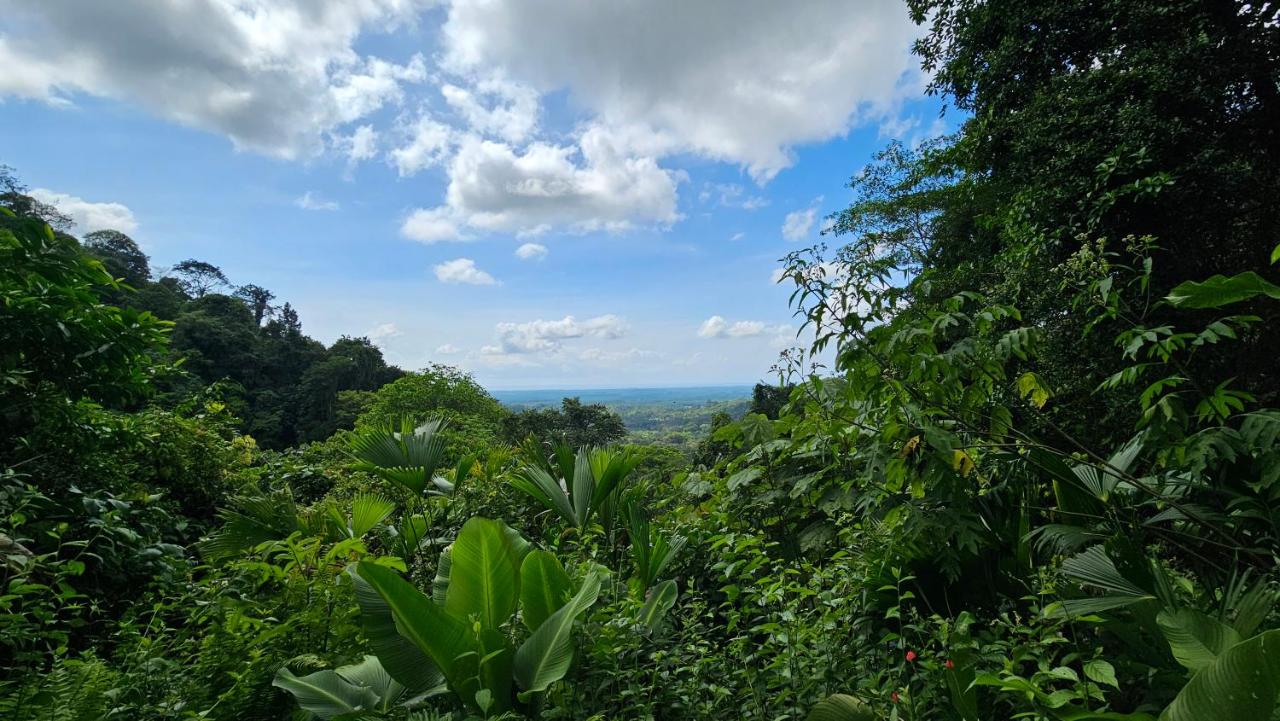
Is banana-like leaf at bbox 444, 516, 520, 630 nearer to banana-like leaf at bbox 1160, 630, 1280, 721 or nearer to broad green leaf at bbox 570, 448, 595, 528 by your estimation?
broad green leaf at bbox 570, 448, 595, 528

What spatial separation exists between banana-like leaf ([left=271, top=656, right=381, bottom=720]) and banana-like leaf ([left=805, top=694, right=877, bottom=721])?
4.89 feet

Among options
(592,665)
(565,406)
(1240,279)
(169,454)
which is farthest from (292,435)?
(1240,279)

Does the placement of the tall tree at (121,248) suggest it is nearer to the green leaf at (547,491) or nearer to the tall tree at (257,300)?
the tall tree at (257,300)

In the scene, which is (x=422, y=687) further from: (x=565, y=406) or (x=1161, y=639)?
(x=565, y=406)

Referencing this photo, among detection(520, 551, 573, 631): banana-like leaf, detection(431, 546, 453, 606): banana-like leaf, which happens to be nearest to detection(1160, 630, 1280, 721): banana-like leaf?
detection(520, 551, 573, 631): banana-like leaf

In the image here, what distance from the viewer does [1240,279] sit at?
127 cm

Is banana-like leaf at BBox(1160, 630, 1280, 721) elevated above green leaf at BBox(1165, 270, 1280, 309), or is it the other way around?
green leaf at BBox(1165, 270, 1280, 309)

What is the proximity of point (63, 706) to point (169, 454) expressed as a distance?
3919mm

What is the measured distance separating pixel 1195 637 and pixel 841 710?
0.87 meters

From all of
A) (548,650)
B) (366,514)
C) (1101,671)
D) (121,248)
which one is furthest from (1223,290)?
(121,248)

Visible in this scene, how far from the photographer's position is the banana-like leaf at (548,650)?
1.85 metres

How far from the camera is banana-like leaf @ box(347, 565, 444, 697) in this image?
197cm

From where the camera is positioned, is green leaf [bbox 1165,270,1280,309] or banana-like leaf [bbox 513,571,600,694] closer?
green leaf [bbox 1165,270,1280,309]

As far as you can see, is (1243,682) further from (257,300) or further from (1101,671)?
(257,300)
